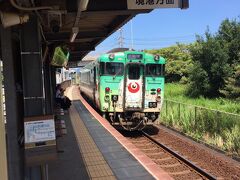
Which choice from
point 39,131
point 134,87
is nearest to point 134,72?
point 134,87

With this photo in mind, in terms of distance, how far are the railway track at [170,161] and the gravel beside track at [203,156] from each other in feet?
1.23

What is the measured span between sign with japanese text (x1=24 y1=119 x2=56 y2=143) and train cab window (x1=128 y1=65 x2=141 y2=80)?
37.4 ft

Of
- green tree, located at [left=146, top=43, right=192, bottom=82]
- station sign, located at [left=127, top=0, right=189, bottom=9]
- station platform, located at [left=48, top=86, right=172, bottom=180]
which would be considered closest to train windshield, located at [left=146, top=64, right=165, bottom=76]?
station platform, located at [left=48, top=86, right=172, bottom=180]

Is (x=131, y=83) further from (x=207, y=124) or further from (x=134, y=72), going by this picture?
(x=207, y=124)

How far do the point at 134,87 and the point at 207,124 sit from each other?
306cm

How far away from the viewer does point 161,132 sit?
1806 centimetres

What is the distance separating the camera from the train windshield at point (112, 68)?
54.6 feet

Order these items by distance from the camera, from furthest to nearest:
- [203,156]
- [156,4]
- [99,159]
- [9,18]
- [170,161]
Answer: [203,156] → [170,161] → [99,159] → [156,4] → [9,18]

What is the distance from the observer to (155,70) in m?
16.9

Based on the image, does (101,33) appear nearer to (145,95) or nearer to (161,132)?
(145,95)

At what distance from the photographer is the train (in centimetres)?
1666

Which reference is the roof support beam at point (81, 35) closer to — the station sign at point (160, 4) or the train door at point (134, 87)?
the train door at point (134, 87)

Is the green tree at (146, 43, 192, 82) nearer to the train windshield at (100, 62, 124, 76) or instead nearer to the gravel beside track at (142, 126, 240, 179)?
the train windshield at (100, 62, 124, 76)

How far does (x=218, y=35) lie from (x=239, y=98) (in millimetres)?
7935
